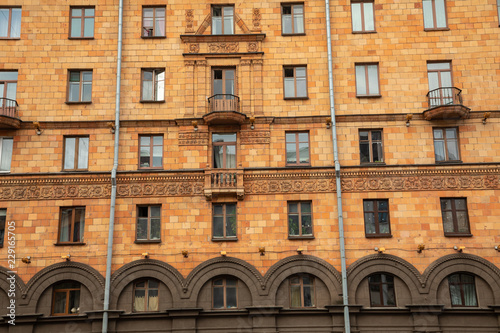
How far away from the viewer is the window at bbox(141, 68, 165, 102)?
97.7 ft

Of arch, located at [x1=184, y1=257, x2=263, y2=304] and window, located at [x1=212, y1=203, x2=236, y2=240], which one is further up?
window, located at [x1=212, y1=203, x2=236, y2=240]

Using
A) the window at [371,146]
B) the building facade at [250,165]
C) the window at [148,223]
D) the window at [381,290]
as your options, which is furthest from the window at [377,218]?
the window at [148,223]

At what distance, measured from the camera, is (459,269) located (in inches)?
1057

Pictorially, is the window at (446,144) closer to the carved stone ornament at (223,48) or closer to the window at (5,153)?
the carved stone ornament at (223,48)

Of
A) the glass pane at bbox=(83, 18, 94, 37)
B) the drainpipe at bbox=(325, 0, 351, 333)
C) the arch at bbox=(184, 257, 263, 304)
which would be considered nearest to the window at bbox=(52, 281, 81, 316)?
the arch at bbox=(184, 257, 263, 304)

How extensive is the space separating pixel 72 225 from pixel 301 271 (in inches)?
448

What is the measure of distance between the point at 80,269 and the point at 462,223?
1854cm

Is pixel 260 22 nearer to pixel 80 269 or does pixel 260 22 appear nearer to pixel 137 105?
pixel 137 105

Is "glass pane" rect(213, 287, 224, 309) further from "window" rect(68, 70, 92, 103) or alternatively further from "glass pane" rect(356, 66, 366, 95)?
"glass pane" rect(356, 66, 366, 95)

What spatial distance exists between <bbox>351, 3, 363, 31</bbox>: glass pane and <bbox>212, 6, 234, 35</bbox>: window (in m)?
6.47

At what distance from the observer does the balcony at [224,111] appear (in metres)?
28.4

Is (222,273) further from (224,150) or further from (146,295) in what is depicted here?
(224,150)

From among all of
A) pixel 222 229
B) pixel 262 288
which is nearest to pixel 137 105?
pixel 222 229

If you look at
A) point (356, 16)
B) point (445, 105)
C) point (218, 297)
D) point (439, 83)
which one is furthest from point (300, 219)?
point (356, 16)
